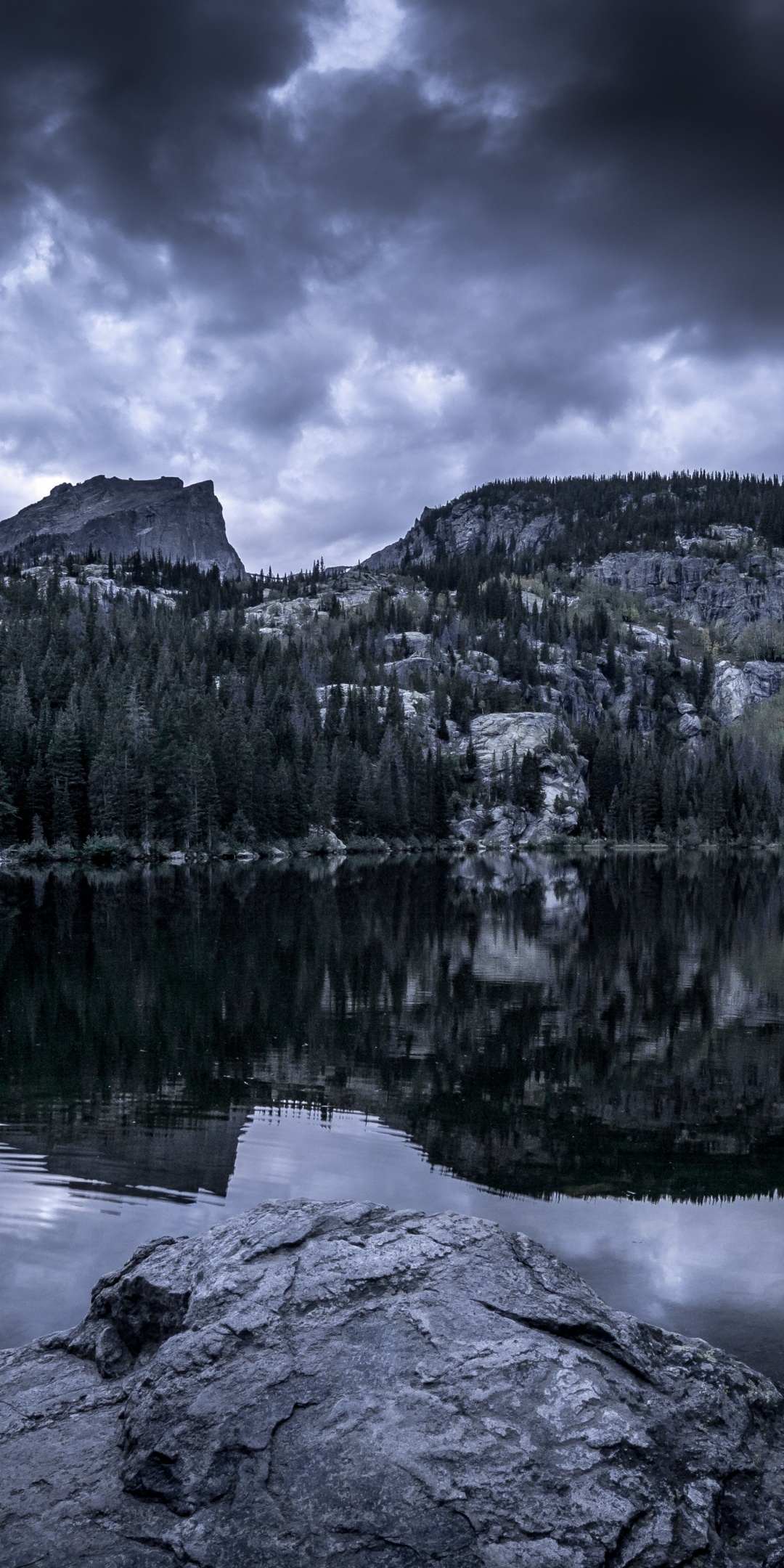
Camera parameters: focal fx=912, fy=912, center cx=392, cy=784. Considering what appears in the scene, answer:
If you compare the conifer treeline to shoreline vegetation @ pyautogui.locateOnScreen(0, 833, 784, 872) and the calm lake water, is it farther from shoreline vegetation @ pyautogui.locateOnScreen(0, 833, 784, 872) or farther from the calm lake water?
the calm lake water

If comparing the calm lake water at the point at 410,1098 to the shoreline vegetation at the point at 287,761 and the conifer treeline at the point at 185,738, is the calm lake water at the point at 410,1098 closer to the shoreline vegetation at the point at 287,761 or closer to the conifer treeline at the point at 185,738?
the conifer treeline at the point at 185,738

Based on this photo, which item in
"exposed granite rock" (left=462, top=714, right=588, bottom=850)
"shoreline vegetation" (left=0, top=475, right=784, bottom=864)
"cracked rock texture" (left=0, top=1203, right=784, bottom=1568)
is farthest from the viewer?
"exposed granite rock" (left=462, top=714, right=588, bottom=850)

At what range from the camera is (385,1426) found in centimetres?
452

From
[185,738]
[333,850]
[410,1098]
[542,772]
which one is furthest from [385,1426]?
[542,772]

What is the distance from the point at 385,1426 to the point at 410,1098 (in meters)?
10.3

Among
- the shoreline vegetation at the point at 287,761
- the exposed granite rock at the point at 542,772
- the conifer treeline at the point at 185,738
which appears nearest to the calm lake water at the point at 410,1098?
the conifer treeline at the point at 185,738

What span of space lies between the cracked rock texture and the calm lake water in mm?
2279

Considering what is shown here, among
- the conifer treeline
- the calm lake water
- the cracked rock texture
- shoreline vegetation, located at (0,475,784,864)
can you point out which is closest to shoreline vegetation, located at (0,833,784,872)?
shoreline vegetation, located at (0,475,784,864)

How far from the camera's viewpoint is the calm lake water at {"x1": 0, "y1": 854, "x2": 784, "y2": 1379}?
30.1ft

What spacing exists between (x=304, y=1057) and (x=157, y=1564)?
43.5ft

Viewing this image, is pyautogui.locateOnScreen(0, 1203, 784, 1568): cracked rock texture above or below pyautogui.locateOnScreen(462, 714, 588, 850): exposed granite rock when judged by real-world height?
below

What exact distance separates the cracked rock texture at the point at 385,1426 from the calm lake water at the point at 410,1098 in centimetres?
228

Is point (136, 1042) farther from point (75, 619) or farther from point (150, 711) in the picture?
point (75, 619)

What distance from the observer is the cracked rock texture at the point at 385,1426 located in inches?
162
